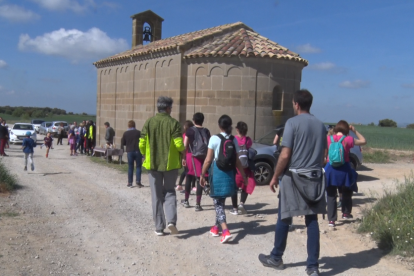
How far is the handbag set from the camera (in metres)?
6.13

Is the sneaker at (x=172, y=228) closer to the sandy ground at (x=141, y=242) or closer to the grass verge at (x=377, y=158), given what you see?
the sandy ground at (x=141, y=242)

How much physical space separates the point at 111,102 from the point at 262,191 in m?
12.8

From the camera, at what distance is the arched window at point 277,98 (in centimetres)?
1476

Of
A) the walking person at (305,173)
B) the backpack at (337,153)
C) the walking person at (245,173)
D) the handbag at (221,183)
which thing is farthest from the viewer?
the walking person at (245,173)

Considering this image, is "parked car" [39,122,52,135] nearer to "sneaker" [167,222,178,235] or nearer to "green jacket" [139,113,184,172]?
"green jacket" [139,113,184,172]

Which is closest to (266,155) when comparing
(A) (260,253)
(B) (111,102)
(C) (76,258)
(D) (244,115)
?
(D) (244,115)

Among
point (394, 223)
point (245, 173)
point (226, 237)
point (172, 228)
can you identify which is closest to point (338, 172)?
point (394, 223)

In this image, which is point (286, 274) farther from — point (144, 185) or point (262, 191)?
point (144, 185)

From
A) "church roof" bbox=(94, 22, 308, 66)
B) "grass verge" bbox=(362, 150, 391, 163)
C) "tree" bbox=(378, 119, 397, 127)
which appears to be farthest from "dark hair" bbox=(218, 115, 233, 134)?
"tree" bbox=(378, 119, 397, 127)

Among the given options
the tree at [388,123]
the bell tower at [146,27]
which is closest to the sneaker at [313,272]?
the bell tower at [146,27]

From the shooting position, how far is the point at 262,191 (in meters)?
10.7

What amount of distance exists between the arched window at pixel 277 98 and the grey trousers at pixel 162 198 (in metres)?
9.08

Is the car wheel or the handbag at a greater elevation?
the handbag

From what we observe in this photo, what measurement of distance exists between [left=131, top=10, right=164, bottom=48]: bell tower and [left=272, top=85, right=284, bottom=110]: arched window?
34.8 feet
